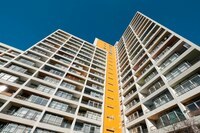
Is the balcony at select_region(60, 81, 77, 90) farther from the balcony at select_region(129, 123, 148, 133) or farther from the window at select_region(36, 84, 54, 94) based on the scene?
the balcony at select_region(129, 123, 148, 133)

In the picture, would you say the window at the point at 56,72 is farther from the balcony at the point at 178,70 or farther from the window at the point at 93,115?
the balcony at the point at 178,70

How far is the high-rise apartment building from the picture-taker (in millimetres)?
17281

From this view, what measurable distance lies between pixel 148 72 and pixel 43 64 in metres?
20.8

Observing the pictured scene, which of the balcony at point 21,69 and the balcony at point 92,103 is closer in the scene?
the balcony at point 21,69

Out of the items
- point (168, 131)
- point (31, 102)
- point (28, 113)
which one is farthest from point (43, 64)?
point (168, 131)

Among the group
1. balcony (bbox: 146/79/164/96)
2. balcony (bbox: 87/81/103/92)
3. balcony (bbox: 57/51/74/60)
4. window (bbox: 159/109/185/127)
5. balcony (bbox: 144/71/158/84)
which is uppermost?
balcony (bbox: 57/51/74/60)

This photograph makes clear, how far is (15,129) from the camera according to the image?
55.2ft

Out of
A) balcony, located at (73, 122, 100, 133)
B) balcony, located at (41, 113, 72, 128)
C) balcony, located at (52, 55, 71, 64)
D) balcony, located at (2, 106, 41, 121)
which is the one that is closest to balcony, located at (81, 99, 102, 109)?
balcony, located at (73, 122, 100, 133)

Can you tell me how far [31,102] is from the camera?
2059 cm

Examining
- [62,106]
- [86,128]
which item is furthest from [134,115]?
[62,106]

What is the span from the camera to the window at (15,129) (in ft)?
53.8

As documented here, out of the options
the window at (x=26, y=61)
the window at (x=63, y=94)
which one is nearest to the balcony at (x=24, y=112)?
the window at (x=63, y=94)

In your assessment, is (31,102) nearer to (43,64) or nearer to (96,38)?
(43,64)

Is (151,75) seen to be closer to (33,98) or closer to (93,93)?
(93,93)
